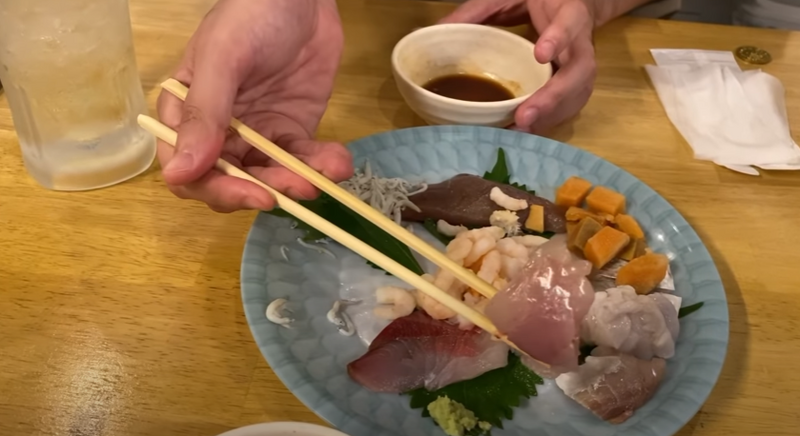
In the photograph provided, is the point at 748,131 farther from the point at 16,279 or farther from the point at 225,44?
the point at 16,279

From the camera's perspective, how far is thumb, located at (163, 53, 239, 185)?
0.77 m

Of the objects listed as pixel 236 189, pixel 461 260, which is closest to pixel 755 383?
pixel 461 260

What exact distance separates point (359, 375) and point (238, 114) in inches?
17.9

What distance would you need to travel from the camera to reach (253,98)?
1061 mm

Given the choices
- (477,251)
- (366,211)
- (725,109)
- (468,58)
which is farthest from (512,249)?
(725,109)

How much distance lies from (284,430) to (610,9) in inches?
51.8

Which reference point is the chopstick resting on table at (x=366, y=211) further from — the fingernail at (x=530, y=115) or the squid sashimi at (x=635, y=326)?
the fingernail at (x=530, y=115)

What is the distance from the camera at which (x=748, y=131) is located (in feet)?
4.27

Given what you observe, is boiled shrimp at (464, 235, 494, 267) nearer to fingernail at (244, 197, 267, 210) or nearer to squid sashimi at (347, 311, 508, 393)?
squid sashimi at (347, 311, 508, 393)

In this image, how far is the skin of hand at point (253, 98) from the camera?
2.63 ft

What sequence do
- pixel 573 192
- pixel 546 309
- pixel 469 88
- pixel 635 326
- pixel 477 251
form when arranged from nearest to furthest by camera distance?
pixel 546 309 < pixel 635 326 < pixel 477 251 < pixel 573 192 < pixel 469 88

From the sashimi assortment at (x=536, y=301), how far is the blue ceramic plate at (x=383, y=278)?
0.02 metres

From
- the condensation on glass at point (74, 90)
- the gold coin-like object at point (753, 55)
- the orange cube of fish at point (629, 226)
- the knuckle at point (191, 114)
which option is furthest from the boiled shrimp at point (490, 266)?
the gold coin-like object at point (753, 55)

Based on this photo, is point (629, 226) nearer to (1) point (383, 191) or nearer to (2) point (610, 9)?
(1) point (383, 191)
